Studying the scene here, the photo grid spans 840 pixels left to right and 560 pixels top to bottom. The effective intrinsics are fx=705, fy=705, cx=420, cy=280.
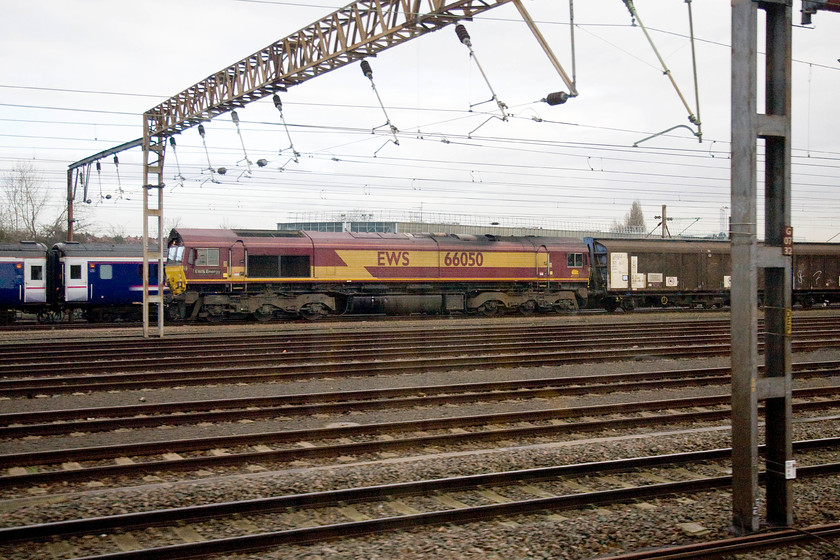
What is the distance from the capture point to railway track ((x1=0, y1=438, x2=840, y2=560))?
6.07 metres

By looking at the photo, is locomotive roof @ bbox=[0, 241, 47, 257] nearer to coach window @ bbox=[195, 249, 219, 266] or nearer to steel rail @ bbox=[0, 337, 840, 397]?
coach window @ bbox=[195, 249, 219, 266]

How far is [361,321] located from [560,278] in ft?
32.1

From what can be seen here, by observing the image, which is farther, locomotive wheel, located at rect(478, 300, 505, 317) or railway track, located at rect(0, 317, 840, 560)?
locomotive wheel, located at rect(478, 300, 505, 317)

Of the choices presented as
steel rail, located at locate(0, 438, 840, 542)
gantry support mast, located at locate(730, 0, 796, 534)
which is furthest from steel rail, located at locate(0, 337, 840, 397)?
gantry support mast, located at locate(730, 0, 796, 534)

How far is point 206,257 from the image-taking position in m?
25.6

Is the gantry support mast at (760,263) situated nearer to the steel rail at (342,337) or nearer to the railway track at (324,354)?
the railway track at (324,354)

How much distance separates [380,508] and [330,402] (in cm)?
512

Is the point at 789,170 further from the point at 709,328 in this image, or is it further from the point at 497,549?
the point at 709,328

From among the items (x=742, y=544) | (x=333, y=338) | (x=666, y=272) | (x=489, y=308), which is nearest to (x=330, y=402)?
(x=742, y=544)

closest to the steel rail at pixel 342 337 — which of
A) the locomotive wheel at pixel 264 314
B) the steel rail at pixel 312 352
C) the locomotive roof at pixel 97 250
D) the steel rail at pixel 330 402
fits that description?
the steel rail at pixel 312 352

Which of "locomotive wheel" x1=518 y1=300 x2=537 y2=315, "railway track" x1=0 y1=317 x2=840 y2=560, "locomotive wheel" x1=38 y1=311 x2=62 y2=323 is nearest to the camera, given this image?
"railway track" x1=0 y1=317 x2=840 y2=560

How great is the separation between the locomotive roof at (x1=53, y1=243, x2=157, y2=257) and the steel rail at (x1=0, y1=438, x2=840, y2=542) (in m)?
23.2

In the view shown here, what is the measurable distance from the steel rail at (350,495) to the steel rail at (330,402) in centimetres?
416

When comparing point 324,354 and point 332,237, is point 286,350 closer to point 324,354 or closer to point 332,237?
point 324,354
